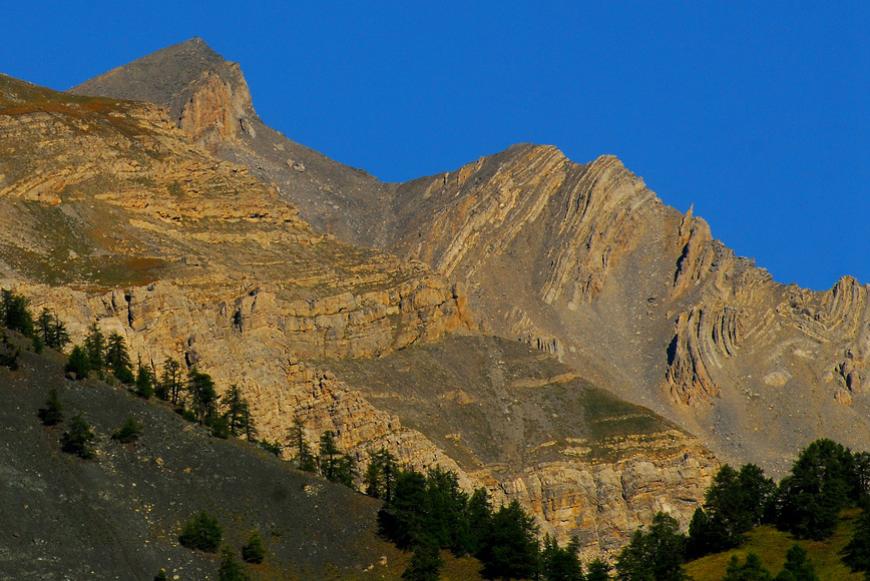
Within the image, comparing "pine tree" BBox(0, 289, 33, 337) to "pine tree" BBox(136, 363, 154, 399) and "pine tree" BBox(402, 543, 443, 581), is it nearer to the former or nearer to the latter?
"pine tree" BBox(136, 363, 154, 399)

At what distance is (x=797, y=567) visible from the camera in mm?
169750

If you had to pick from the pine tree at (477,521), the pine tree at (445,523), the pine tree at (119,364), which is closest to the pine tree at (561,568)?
the pine tree at (477,521)

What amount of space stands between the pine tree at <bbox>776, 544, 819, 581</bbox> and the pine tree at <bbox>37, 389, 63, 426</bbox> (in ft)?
169

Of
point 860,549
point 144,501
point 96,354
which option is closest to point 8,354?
point 96,354

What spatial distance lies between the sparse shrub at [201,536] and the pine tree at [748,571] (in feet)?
114

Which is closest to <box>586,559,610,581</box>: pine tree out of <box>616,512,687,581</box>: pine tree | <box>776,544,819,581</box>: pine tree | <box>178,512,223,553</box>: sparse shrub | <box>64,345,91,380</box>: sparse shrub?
<box>616,512,687,581</box>: pine tree

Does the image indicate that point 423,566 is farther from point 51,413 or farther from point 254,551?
point 51,413

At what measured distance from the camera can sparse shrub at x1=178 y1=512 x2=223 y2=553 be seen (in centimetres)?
16475

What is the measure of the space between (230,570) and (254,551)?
20.5 feet

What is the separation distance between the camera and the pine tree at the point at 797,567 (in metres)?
165

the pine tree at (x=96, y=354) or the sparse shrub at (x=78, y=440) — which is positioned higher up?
the pine tree at (x=96, y=354)

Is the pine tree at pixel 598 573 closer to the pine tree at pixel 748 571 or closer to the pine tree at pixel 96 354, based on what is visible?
the pine tree at pixel 748 571

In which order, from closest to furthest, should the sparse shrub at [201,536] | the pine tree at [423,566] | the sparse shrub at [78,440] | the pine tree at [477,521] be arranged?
the sparse shrub at [201,536]
the pine tree at [423,566]
the sparse shrub at [78,440]
the pine tree at [477,521]

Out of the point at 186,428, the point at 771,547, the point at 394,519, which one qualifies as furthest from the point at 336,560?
the point at 771,547
